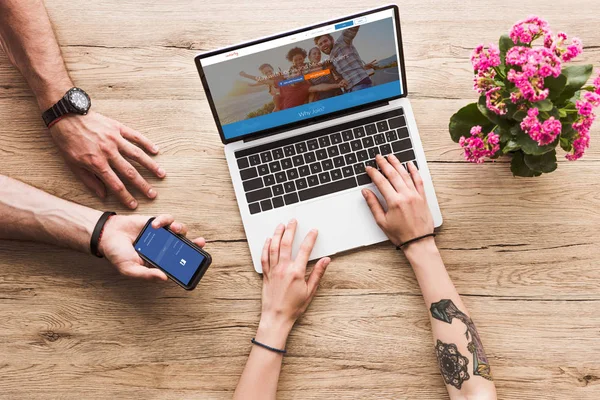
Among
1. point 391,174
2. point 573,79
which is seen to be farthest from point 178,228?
point 573,79

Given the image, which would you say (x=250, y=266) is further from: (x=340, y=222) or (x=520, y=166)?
(x=520, y=166)

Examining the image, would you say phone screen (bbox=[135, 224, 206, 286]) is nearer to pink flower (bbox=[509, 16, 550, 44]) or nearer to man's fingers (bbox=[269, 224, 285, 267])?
man's fingers (bbox=[269, 224, 285, 267])

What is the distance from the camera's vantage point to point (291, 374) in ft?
3.83

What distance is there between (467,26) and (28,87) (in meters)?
1.15

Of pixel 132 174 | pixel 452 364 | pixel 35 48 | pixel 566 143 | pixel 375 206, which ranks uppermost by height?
pixel 35 48

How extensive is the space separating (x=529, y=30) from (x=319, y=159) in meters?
0.51

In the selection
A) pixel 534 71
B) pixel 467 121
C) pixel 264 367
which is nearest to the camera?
pixel 534 71

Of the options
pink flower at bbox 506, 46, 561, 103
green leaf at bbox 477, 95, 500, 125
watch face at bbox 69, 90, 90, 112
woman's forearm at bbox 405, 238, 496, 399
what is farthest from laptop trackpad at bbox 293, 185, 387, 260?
watch face at bbox 69, 90, 90, 112

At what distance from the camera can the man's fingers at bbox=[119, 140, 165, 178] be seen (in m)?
1.19

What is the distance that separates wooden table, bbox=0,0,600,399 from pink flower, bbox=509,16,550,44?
34 centimetres

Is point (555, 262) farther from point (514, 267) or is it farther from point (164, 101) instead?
point (164, 101)

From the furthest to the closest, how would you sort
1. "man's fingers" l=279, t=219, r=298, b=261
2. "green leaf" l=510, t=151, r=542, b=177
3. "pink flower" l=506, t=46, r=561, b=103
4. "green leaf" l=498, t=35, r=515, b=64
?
Result: 1. "man's fingers" l=279, t=219, r=298, b=261
2. "green leaf" l=510, t=151, r=542, b=177
3. "green leaf" l=498, t=35, r=515, b=64
4. "pink flower" l=506, t=46, r=561, b=103

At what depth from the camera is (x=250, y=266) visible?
1190mm

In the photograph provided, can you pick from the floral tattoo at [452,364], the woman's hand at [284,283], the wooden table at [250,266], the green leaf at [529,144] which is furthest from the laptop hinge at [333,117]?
the floral tattoo at [452,364]
